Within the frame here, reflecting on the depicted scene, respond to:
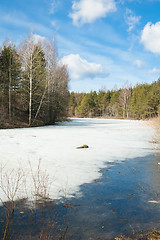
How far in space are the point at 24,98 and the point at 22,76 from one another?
2625mm

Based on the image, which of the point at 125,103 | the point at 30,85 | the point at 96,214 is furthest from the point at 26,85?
the point at 125,103

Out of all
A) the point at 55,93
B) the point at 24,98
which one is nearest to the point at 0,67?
the point at 24,98

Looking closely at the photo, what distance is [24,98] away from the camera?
22312 millimetres

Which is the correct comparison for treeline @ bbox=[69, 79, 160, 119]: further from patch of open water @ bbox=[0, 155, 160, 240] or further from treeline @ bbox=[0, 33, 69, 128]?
patch of open water @ bbox=[0, 155, 160, 240]

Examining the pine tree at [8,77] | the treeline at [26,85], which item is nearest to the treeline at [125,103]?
the treeline at [26,85]

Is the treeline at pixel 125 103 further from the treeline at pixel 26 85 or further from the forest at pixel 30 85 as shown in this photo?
the treeline at pixel 26 85

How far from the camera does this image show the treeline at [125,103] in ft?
174

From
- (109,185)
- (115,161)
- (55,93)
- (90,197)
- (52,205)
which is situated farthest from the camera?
(55,93)

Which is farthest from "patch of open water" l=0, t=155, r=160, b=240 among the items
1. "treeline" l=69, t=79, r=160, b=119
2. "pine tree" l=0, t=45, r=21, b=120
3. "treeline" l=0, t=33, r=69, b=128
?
"treeline" l=69, t=79, r=160, b=119

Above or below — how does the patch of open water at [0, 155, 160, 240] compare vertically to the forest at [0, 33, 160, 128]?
below

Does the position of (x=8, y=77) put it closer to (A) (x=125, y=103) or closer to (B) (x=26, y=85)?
(B) (x=26, y=85)

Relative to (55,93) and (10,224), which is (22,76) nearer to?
(55,93)

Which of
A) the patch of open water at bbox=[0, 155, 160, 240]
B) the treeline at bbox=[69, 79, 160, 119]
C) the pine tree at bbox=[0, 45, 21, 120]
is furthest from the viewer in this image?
the treeline at bbox=[69, 79, 160, 119]

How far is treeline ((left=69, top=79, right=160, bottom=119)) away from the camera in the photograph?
174 ft
